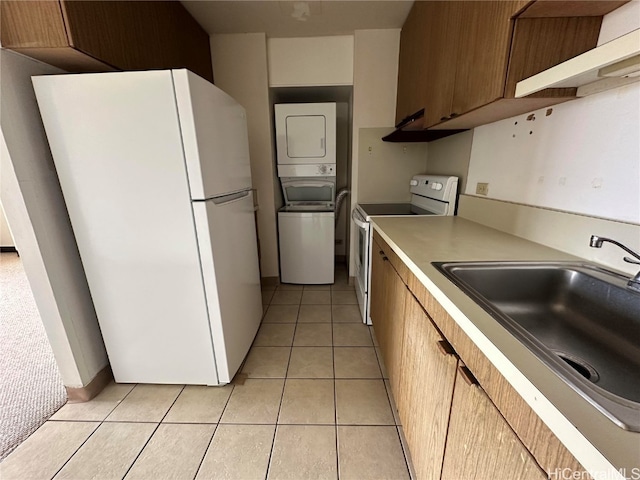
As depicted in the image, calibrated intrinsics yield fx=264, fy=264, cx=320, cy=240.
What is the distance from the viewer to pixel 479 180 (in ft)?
5.81

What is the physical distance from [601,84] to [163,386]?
99.6 inches

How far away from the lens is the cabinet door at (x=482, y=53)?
0.99 metres

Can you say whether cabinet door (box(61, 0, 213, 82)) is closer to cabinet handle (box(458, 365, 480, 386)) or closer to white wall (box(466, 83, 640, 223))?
cabinet handle (box(458, 365, 480, 386))

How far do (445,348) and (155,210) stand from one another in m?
1.38

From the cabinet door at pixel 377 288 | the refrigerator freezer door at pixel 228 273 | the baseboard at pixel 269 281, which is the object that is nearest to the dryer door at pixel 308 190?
the baseboard at pixel 269 281

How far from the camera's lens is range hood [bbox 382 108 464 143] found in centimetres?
188

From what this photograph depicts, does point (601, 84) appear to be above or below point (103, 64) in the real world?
below

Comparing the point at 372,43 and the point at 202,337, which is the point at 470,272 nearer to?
the point at 202,337

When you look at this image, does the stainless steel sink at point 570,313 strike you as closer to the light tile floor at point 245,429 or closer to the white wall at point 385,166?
the light tile floor at point 245,429

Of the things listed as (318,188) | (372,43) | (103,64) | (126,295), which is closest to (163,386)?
(126,295)

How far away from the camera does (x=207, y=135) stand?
132cm

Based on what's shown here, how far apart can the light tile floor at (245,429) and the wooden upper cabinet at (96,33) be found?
1.78 m

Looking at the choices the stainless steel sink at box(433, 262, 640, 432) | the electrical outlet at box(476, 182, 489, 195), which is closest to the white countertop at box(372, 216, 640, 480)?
the stainless steel sink at box(433, 262, 640, 432)

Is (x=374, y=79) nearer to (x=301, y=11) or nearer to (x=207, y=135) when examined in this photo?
(x=301, y=11)
